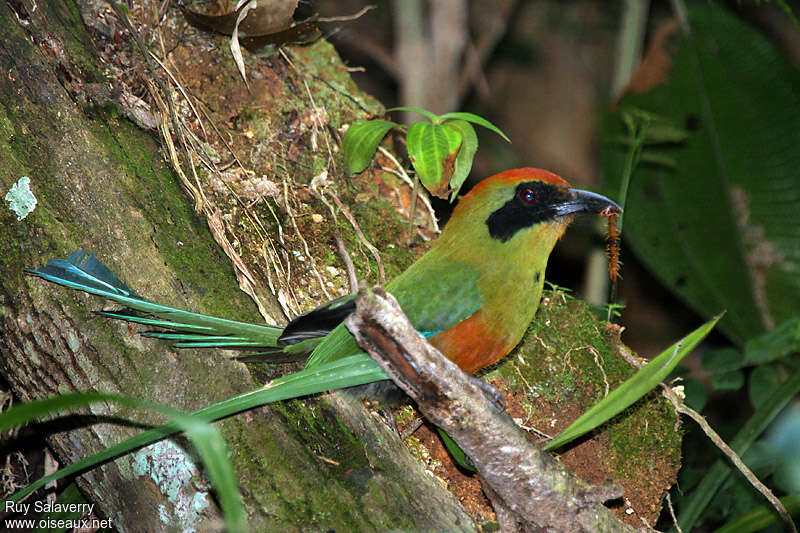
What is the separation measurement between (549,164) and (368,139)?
17.6 feet

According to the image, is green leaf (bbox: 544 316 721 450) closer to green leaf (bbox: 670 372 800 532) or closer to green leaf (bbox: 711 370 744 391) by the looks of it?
green leaf (bbox: 670 372 800 532)

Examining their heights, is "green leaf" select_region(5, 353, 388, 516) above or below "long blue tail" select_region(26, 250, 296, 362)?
below

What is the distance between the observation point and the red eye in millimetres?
2902

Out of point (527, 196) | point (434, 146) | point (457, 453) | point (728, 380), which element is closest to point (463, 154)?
point (434, 146)

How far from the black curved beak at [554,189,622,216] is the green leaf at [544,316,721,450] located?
0.96m

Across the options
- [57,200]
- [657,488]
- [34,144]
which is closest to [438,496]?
[657,488]

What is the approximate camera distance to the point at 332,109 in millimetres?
3715

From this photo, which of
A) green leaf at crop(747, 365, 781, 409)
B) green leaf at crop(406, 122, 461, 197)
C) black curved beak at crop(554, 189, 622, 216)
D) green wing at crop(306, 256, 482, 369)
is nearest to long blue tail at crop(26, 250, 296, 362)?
green wing at crop(306, 256, 482, 369)

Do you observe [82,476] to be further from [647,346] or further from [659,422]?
[647,346]

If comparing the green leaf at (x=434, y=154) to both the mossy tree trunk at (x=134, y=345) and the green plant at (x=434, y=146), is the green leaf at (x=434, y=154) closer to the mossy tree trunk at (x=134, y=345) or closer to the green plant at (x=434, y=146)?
the green plant at (x=434, y=146)

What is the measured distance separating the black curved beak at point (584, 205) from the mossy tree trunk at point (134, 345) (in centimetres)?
111

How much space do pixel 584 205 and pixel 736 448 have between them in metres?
1.60

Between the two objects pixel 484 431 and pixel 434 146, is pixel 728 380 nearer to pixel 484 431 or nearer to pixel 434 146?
pixel 434 146

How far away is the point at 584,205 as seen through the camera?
2.90 m
